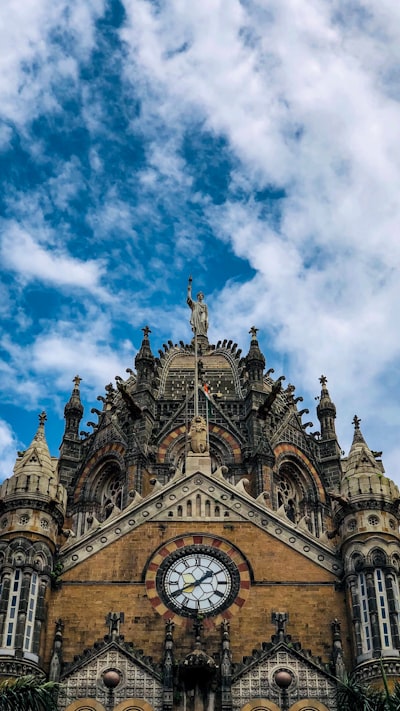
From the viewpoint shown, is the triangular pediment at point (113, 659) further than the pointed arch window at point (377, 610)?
Yes

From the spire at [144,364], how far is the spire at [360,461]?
21.5m

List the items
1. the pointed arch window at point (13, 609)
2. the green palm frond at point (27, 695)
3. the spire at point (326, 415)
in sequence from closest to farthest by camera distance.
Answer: the green palm frond at point (27, 695), the pointed arch window at point (13, 609), the spire at point (326, 415)

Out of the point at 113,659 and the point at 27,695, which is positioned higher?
the point at 113,659

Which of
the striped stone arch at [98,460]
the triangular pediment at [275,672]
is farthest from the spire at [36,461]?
the striped stone arch at [98,460]

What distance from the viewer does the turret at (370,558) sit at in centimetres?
3412

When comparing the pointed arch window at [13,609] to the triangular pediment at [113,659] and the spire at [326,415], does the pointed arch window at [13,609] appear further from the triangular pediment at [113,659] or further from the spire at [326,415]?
the spire at [326,415]

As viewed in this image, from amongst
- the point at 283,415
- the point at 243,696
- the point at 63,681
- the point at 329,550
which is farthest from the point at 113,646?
the point at 283,415

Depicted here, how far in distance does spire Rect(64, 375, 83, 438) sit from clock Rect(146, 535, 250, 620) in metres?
25.0

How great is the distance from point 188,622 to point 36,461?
8810 millimetres

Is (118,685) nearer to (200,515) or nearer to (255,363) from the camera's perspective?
(200,515)

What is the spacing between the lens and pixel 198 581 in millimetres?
36969

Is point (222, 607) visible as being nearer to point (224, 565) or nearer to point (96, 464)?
point (224, 565)

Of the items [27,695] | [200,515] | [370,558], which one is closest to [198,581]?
[200,515]

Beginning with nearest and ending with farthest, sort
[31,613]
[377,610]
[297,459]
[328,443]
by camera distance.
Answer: [377,610] < [31,613] < [297,459] < [328,443]
